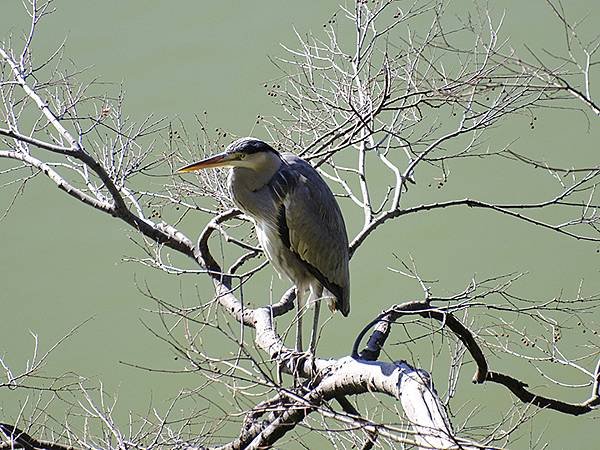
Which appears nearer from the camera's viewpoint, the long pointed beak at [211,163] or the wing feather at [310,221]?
the long pointed beak at [211,163]

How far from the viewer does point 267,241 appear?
94.1 inches

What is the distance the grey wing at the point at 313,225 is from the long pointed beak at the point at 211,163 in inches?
A: 6.6

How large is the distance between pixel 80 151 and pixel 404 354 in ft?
8.26

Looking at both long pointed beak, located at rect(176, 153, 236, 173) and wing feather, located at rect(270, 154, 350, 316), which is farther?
wing feather, located at rect(270, 154, 350, 316)

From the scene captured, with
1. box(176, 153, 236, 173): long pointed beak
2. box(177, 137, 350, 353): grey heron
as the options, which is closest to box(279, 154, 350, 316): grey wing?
box(177, 137, 350, 353): grey heron

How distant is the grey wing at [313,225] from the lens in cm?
234

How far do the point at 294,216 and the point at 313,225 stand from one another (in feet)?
0.18

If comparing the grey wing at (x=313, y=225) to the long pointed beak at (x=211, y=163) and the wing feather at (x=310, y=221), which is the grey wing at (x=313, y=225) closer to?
the wing feather at (x=310, y=221)

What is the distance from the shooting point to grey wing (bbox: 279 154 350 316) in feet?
7.67

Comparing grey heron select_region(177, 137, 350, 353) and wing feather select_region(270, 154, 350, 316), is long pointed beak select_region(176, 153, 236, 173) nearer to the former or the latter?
→ grey heron select_region(177, 137, 350, 353)

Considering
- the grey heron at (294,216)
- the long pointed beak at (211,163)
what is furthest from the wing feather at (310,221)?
the long pointed beak at (211,163)

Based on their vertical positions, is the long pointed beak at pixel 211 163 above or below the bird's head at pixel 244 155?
below

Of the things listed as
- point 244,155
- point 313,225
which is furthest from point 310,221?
point 244,155

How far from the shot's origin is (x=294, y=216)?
2346mm
